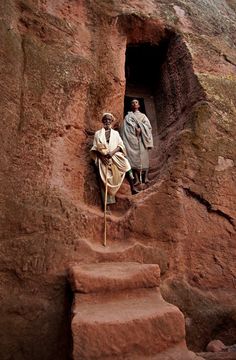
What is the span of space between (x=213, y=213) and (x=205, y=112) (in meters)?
1.82

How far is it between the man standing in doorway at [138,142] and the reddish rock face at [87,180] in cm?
30

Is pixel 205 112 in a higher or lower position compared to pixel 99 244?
higher

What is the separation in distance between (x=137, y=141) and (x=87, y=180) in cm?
145

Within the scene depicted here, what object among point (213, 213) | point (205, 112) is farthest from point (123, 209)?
point (205, 112)

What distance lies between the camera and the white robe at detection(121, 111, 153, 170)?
20.3ft

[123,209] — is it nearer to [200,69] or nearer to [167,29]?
[200,69]

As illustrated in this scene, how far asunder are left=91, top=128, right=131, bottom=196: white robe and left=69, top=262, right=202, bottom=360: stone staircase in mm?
1746

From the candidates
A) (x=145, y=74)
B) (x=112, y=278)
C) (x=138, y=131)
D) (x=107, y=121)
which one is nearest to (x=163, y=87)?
(x=145, y=74)

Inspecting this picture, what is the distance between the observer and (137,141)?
6.37 metres

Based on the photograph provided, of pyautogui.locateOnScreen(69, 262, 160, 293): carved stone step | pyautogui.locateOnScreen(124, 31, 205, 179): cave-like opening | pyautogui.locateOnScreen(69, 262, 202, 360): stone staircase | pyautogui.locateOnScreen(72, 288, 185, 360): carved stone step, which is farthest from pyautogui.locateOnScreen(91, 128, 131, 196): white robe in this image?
pyautogui.locateOnScreen(72, 288, 185, 360): carved stone step

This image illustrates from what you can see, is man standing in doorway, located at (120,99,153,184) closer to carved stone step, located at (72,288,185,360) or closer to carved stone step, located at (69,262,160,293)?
carved stone step, located at (69,262,160,293)

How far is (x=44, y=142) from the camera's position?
16.3ft

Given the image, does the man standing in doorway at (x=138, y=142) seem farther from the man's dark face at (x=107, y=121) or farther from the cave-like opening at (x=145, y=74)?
the cave-like opening at (x=145, y=74)

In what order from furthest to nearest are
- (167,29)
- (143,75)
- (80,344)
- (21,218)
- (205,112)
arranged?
(143,75), (167,29), (205,112), (21,218), (80,344)
